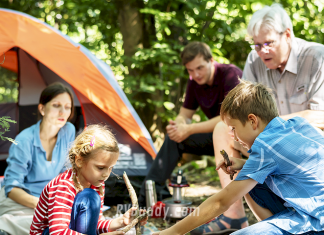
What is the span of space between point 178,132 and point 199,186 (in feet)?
4.09

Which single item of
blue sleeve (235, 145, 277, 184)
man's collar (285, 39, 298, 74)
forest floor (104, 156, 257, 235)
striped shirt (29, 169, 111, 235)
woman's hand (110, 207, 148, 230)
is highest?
man's collar (285, 39, 298, 74)

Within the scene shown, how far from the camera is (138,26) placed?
13.0 ft

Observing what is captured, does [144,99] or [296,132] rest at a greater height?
[296,132]

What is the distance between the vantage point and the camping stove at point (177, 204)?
2.22 metres

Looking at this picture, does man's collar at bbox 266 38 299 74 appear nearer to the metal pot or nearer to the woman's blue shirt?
the metal pot

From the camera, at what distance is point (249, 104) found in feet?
4.09

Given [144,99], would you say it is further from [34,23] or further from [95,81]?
[34,23]

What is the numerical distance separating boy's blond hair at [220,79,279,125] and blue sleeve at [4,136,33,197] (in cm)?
126

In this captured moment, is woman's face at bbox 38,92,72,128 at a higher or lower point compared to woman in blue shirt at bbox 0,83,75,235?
higher

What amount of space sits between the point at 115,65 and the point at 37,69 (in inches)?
33.3

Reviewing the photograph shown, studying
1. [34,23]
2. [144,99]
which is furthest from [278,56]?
[144,99]

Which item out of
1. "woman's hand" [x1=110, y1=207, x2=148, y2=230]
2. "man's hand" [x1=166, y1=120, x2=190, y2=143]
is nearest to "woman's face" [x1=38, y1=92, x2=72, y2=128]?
"man's hand" [x1=166, y1=120, x2=190, y2=143]

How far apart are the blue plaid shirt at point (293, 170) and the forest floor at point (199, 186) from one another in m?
1.09

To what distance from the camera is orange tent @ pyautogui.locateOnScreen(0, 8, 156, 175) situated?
242cm
